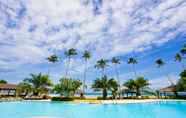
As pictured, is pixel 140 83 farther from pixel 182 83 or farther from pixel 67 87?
pixel 67 87

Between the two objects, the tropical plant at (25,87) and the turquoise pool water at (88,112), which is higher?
the tropical plant at (25,87)

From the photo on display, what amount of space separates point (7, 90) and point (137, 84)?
116ft

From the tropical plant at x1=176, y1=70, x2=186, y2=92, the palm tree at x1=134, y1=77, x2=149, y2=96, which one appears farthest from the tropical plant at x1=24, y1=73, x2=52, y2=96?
the tropical plant at x1=176, y1=70, x2=186, y2=92

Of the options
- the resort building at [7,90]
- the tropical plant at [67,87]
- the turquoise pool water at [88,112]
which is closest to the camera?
the turquoise pool water at [88,112]

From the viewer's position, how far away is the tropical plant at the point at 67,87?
56.3 meters

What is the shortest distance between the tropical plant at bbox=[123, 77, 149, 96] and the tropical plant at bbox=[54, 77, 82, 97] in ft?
44.9

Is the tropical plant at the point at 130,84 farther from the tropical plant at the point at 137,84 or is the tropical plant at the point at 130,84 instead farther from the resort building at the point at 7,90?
the resort building at the point at 7,90

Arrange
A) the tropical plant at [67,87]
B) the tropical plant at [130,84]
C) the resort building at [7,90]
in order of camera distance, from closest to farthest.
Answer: the tropical plant at [67,87] < the resort building at [7,90] < the tropical plant at [130,84]

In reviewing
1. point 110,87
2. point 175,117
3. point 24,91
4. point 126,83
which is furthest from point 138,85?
point 175,117

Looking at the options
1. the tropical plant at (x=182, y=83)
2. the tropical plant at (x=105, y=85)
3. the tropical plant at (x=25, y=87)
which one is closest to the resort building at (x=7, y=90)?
the tropical plant at (x=25, y=87)

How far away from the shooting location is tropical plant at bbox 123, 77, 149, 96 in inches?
2410

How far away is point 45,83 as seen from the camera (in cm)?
6181

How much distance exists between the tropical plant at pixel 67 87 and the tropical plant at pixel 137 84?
1369 cm

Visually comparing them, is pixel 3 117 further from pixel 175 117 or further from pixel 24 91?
pixel 24 91
